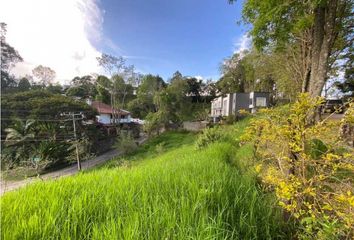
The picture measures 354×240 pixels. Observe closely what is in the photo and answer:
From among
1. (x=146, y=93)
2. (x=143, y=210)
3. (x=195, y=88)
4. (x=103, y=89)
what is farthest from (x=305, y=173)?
(x=195, y=88)

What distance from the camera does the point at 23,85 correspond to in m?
20.8

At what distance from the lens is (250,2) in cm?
665

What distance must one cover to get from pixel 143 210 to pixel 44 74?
27.9 meters

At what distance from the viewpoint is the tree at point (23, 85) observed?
2017cm

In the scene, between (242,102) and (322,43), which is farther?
(242,102)

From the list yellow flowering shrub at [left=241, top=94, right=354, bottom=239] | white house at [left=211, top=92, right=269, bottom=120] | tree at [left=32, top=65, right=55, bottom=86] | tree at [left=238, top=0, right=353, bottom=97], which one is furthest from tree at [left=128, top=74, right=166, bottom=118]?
yellow flowering shrub at [left=241, top=94, right=354, bottom=239]

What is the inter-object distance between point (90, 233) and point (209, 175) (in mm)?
1703

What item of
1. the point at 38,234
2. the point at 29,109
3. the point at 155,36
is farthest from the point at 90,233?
the point at 29,109

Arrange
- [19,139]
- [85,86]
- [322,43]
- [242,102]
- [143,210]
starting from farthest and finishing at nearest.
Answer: [85,86] → [242,102] → [19,139] → [322,43] → [143,210]

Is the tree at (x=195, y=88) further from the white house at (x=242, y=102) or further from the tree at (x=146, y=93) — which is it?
the white house at (x=242, y=102)

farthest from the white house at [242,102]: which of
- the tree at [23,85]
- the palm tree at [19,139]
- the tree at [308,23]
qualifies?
the tree at [23,85]

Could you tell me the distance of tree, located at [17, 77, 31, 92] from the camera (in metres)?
20.2

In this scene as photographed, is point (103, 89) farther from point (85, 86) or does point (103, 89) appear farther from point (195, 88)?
point (195, 88)

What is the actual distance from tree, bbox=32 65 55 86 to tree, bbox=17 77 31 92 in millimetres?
2006
